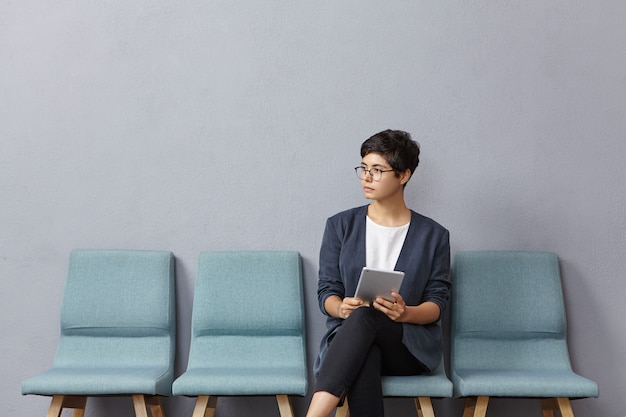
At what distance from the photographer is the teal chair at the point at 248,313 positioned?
10.9 ft

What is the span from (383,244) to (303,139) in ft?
2.14

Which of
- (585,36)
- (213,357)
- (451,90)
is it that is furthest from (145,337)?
(585,36)

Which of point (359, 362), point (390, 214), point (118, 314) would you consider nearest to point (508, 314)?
point (390, 214)

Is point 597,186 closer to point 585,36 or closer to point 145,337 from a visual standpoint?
point 585,36

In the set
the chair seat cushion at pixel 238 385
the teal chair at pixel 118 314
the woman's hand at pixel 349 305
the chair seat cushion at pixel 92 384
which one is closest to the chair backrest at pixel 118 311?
the teal chair at pixel 118 314

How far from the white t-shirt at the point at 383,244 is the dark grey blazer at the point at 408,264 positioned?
25 millimetres

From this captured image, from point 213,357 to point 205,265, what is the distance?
1.28 ft

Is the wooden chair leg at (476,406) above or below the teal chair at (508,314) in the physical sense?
below

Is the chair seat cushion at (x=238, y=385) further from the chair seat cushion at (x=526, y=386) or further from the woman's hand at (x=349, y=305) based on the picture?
the chair seat cushion at (x=526, y=386)

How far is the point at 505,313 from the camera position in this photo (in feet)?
11.1

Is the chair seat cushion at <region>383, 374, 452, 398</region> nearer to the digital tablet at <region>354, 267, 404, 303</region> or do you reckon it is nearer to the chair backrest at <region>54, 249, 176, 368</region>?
the digital tablet at <region>354, 267, 404, 303</region>

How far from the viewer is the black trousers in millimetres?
2701

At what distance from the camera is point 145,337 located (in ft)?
11.2

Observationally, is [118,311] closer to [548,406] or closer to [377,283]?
[377,283]
